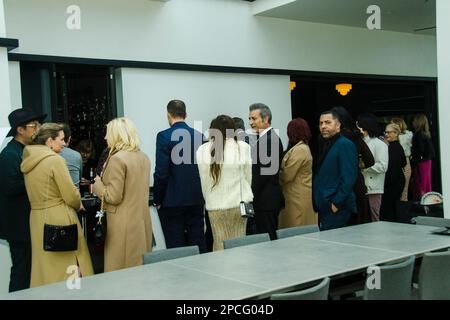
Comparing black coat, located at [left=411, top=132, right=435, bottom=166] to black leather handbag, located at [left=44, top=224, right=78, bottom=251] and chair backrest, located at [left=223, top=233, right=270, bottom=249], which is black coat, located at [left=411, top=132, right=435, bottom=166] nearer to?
chair backrest, located at [left=223, top=233, right=270, bottom=249]

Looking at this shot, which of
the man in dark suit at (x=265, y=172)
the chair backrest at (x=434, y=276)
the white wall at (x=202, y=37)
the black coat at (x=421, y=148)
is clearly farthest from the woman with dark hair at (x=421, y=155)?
the chair backrest at (x=434, y=276)

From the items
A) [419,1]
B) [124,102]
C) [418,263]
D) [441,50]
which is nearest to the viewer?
[418,263]

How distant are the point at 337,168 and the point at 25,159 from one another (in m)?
2.53

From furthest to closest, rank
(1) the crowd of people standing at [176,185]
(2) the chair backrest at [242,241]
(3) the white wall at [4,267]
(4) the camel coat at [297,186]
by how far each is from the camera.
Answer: (4) the camel coat at [297,186] → (3) the white wall at [4,267] → (1) the crowd of people standing at [176,185] → (2) the chair backrest at [242,241]

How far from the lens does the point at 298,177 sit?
5.16 metres

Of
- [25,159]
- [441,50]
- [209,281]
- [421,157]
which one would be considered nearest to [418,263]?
[209,281]

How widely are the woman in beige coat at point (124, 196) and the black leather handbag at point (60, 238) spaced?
11.7 inches

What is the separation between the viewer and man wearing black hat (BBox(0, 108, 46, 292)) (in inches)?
158

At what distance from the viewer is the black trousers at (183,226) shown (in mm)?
4777

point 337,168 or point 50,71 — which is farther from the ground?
point 50,71

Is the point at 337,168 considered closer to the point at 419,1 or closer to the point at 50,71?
the point at 50,71

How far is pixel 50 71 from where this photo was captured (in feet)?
19.2

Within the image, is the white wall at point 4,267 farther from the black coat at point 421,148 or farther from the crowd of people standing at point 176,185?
the black coat at point 421,148

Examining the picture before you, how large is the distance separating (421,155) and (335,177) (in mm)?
4724
